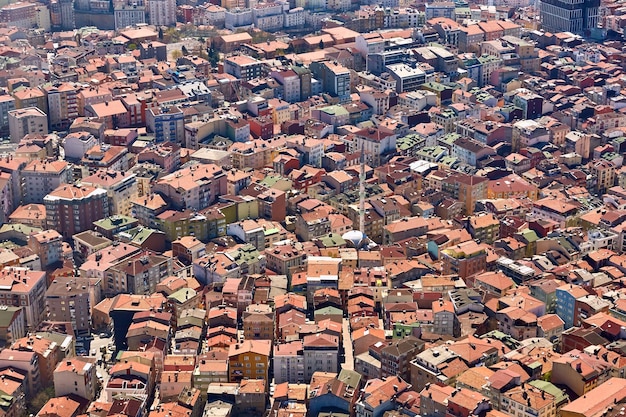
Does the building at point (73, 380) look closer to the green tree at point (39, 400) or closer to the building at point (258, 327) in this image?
the green tree at point (39, 400)

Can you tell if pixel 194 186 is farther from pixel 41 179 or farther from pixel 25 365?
pixel 25 365

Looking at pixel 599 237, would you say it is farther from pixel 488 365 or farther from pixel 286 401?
pixel 286 401

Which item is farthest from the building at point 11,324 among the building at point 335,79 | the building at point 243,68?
the building at point 243,68

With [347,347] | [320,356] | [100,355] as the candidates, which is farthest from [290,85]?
[320,356]

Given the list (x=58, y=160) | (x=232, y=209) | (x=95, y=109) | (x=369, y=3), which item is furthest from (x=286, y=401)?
(x=369, y=3)

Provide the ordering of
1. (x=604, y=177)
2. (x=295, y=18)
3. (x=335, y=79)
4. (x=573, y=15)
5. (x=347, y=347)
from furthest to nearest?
(x=295, y=18), (x=573, y=15), (x=335, y=79), (x=604, y=177), (x=347, y=347)
